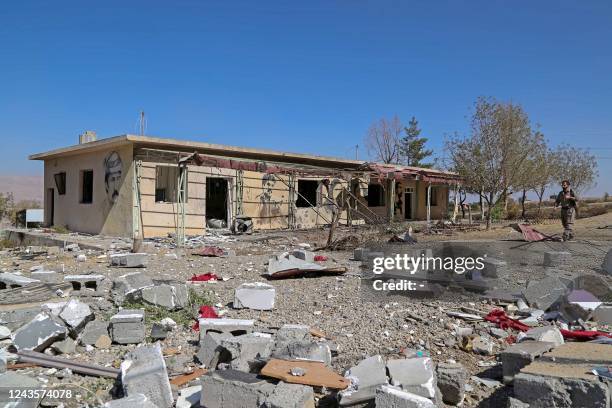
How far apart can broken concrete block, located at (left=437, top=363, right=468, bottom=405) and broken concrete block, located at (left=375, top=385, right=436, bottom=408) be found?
591 mm

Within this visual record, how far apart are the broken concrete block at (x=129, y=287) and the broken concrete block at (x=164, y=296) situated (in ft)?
0.62

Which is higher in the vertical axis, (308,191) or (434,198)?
(308,191)

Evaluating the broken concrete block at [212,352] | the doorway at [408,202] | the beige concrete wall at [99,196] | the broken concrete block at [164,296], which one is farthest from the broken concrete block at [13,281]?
the doorway at [408,202]

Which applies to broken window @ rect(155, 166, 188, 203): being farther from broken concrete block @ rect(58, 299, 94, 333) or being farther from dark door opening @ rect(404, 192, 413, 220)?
dark door opening @ rect(404, 192, 413, 220)

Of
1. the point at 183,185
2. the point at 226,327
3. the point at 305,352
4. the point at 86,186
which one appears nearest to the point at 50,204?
the point at 86,186

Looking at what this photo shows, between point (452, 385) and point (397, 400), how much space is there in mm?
791

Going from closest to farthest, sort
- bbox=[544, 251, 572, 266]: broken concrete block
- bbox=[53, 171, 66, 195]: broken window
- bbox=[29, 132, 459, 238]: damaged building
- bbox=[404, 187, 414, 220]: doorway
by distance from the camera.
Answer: bbox=[544, 251, 572, 266]: broken concrete block
bbox=[29, 132, 459, 238]: damaged building
bbox=[53, 171, 66, 195]: broken window
bbox=[404, 187, 414, 220]: doorway

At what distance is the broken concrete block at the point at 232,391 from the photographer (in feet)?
11.4

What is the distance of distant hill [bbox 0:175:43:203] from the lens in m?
76.2

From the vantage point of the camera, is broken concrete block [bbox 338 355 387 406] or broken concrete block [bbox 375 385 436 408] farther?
broken concrete block [bbox 338 355 387 406]

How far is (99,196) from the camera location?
16.7m

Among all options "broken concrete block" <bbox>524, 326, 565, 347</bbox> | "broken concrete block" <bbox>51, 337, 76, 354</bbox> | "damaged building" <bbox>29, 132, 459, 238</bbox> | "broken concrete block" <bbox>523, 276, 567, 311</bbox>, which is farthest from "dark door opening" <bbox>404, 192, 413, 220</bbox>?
"broken concrete block" <bbox>51, 337, 76, 354</bbox>

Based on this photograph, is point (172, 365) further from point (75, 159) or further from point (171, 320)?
point (75, 159)

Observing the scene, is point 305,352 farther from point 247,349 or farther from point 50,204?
point 50,204
